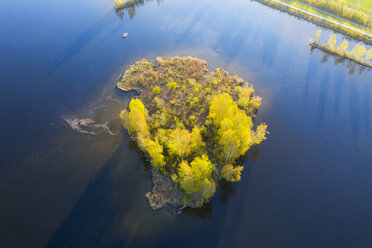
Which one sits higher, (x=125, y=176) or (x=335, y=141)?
(x=125, y=176)

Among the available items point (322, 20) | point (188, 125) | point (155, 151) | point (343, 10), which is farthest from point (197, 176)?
point (343, 10)

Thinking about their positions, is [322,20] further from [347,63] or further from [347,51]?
[347,63]

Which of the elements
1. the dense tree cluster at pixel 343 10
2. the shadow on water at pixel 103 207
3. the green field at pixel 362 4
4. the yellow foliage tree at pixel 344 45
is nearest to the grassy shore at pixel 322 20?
the dense tree cluster at pixel 343 10

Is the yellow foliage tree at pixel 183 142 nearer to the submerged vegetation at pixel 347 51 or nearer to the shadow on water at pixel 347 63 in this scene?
the shadow on water at pixel 347 63

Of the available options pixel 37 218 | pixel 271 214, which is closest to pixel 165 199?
pixel 271 214

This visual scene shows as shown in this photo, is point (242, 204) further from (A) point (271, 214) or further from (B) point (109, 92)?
(B) point (109, 92)

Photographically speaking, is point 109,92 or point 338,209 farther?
point 109,92

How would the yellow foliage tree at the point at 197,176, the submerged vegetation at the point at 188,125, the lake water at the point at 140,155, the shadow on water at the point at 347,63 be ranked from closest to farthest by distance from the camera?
the yellow foliage tree at the point at 197,176, the lake water at the point at 140,155, the submerged vegetation at the point at 188,125, the shadow on water at the point at 347,63
